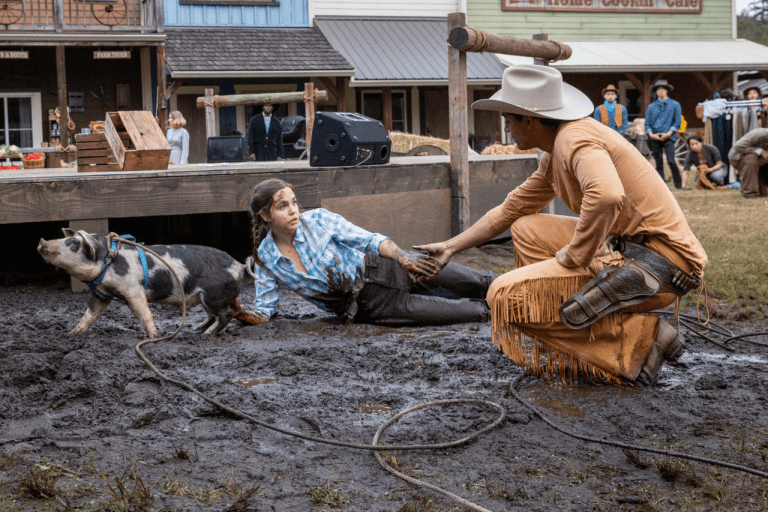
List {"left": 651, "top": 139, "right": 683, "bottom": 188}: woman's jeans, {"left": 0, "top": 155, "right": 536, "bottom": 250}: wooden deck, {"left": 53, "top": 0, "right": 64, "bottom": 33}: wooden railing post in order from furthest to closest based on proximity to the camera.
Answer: {"left": 53, "top": 0, "right": 64, "bottom": 33}: wooden railing post < {"left": 651, "top": 139, "right": 683, "bottom": 188}: woman's jeans < {"left": 0, "top": 155, "right": 536, "bottom": 250}: wooden deck

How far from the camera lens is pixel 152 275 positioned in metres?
4.78

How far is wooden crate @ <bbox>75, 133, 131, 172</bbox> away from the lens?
27.2 ft

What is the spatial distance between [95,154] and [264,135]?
544 cm

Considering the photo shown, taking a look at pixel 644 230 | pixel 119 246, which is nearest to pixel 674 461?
pixel 644 230

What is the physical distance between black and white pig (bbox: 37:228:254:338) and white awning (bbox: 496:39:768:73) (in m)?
17.0

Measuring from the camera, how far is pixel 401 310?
543 centimetres

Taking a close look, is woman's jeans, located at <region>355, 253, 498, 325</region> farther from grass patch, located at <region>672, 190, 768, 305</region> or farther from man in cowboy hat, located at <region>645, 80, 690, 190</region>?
man in cowboy hat, located at <region>645, 80, 690, 190</region>

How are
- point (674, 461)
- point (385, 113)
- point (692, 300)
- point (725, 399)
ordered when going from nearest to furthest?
point (674, 461)
point (725, 399)
point (692, 300)
point (385, 113)

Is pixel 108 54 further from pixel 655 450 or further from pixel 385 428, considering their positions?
pixel 655 450

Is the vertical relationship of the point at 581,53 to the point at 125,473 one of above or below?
above

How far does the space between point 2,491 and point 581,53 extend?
68.8ft

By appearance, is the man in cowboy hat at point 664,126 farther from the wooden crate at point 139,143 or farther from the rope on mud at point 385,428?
the rope on mud at point 385,428

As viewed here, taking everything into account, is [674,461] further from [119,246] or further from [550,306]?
[119,246]

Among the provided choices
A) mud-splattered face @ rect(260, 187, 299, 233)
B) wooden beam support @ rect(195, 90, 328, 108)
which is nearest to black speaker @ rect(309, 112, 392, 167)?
wooden beam support @ rect(195, 90, 328, 108)
